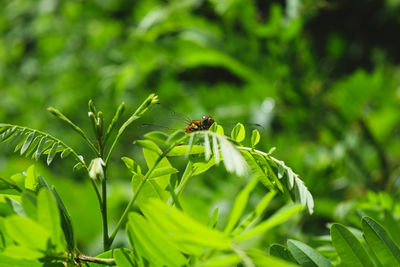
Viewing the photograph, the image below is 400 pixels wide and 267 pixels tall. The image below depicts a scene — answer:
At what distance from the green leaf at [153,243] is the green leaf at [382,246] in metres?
0.28

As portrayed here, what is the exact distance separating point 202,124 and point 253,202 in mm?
1201

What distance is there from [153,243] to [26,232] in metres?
0.15

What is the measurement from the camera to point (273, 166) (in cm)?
72

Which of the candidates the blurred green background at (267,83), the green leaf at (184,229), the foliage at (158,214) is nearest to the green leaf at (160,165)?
the foliage at (158,214)

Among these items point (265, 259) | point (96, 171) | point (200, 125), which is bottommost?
point (265, 259)

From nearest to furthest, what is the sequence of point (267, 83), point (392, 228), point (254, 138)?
point (254, 138) < point (392, 228) < point (267, 83)

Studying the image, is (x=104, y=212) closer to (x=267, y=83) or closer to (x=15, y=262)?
(x=15, y=262)

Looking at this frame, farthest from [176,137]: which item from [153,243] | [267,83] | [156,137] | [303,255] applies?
[267,83]

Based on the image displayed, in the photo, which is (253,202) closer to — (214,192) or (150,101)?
(214,192)

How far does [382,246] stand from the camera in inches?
27.2

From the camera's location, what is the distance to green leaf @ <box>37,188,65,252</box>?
1.74ft

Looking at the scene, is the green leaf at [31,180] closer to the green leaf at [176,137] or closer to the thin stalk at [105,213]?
the thin stalk at [105,213]

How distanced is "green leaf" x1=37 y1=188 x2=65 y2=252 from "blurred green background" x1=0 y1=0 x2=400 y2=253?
38.5 inches

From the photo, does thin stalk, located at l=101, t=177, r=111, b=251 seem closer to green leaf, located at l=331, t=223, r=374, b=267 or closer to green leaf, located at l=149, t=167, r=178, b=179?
green leaf, located at l=149, t=167, r=178, b=179
